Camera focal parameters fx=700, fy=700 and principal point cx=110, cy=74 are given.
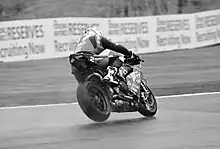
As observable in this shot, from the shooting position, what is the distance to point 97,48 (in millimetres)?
10852

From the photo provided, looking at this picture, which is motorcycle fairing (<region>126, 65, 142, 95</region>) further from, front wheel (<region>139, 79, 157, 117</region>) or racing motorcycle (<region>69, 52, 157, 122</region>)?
front wheel (<region>139, 79, 157, 117</region>)

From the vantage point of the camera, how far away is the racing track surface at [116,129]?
8766 mm

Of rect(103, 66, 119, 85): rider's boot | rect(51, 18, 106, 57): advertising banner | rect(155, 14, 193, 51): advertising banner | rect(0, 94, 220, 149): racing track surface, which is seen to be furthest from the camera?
rect(155, 14, 193, 51): advertising banner

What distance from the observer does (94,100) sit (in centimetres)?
1059

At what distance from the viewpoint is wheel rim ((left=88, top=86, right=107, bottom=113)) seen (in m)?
10.6

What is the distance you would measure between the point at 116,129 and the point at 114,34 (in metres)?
15.1

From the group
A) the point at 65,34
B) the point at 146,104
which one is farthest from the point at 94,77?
the point at 65,34

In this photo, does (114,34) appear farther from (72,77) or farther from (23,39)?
(72,77)

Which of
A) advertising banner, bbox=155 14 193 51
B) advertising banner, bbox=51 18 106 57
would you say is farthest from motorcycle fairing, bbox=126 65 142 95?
advertising banner, bbox=155 14 193 51

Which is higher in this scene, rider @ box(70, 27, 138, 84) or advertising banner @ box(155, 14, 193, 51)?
rider @ box(70, 27, 138, 84)

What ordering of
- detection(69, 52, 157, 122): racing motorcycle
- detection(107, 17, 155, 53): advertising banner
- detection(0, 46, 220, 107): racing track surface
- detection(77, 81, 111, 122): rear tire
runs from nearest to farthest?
detection(77, 81, 111, 122): rear tire < detection(69, 52, 157, 122): racing motorcycle < detection(0, 46, 220, 107): racing track surface < detection(107, 17, 155, 53): advertising banner

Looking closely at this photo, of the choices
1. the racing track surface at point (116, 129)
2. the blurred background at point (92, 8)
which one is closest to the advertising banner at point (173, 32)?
the blurred background at point (92, 8)

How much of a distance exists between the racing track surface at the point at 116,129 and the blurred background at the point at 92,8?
53.6 ft

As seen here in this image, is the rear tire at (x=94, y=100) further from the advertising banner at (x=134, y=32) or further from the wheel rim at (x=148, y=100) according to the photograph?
the advertising banner at (x=134, y=32)
